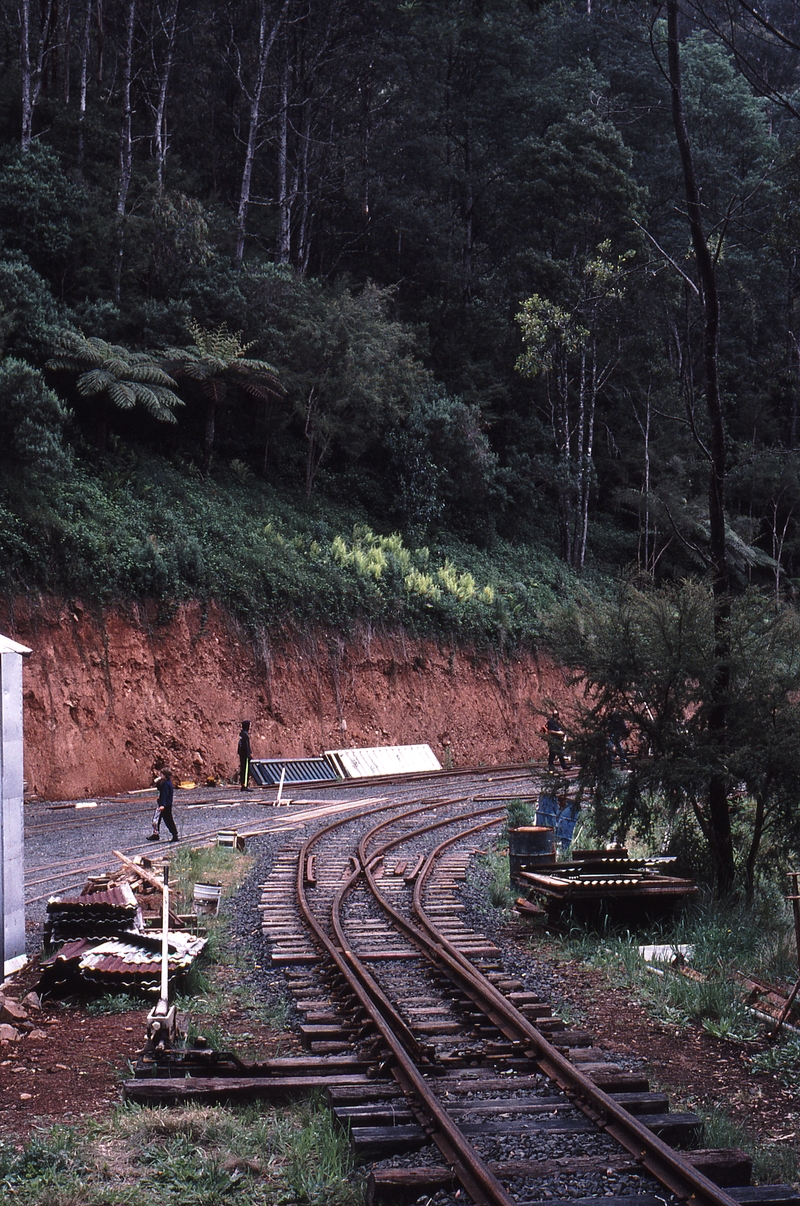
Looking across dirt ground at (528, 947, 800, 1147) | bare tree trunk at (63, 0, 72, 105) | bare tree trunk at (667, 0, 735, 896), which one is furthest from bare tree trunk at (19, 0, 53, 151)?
dirt ground at (528, 947, 800, 1147)

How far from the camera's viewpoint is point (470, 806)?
74.0 feet

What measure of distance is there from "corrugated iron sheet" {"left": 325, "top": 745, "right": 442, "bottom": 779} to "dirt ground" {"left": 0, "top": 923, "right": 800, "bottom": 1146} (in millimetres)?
19160

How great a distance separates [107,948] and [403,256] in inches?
1556

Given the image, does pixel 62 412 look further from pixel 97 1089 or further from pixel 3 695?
pixel 97 1089

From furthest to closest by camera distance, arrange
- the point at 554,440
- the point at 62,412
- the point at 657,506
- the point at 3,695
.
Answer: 1. the point at 554,440
2. the point at 657,506
3. the point at 62,412
4. the point at 3,695

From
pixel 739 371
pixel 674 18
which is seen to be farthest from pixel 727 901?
pixel 739 371

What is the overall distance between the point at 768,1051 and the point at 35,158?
31.1 m

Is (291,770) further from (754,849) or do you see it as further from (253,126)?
(253,126)

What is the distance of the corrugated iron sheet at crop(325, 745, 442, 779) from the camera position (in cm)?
2842

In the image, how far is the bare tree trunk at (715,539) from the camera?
12398 mm

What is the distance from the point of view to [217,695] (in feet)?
88.4

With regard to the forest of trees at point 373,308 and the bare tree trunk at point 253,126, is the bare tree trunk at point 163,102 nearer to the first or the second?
the forest of trees at point 373,308

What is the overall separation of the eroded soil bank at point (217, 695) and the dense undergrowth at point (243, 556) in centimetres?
70

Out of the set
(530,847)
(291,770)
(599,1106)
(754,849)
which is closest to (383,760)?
(291,770)
